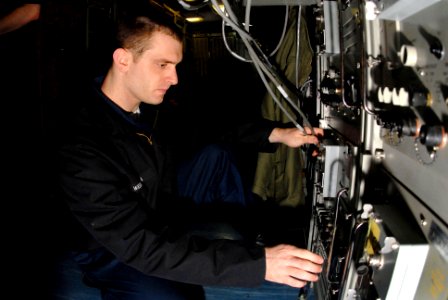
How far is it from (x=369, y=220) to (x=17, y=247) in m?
2.33

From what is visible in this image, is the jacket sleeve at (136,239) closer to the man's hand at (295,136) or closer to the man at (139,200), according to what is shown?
the man at (139,200)

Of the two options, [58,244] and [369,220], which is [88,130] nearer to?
[369,220]

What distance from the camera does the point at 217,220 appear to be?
2.00 meters

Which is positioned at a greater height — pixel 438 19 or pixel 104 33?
pixel 104 33

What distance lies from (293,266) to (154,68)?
3.08ft

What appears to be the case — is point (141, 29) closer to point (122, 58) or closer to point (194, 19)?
point (122, 58)

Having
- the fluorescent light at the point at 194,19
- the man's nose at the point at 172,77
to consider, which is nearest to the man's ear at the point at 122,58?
the man's nose at the point at 172,77

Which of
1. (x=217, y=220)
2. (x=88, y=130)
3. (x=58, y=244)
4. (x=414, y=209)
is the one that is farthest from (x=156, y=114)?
(x=414, y=209)

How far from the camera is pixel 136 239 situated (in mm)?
1067

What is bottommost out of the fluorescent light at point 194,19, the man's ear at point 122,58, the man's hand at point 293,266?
the man's hand at point 293,266

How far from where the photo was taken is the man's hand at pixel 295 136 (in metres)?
1.47

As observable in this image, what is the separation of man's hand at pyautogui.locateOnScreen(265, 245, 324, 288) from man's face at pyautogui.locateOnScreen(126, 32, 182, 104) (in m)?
0.85

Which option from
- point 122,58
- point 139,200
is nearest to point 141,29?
point 122,58

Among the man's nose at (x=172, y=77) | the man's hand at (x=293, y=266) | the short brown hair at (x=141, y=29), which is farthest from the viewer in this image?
the man's nose at (x=172, y=77)
